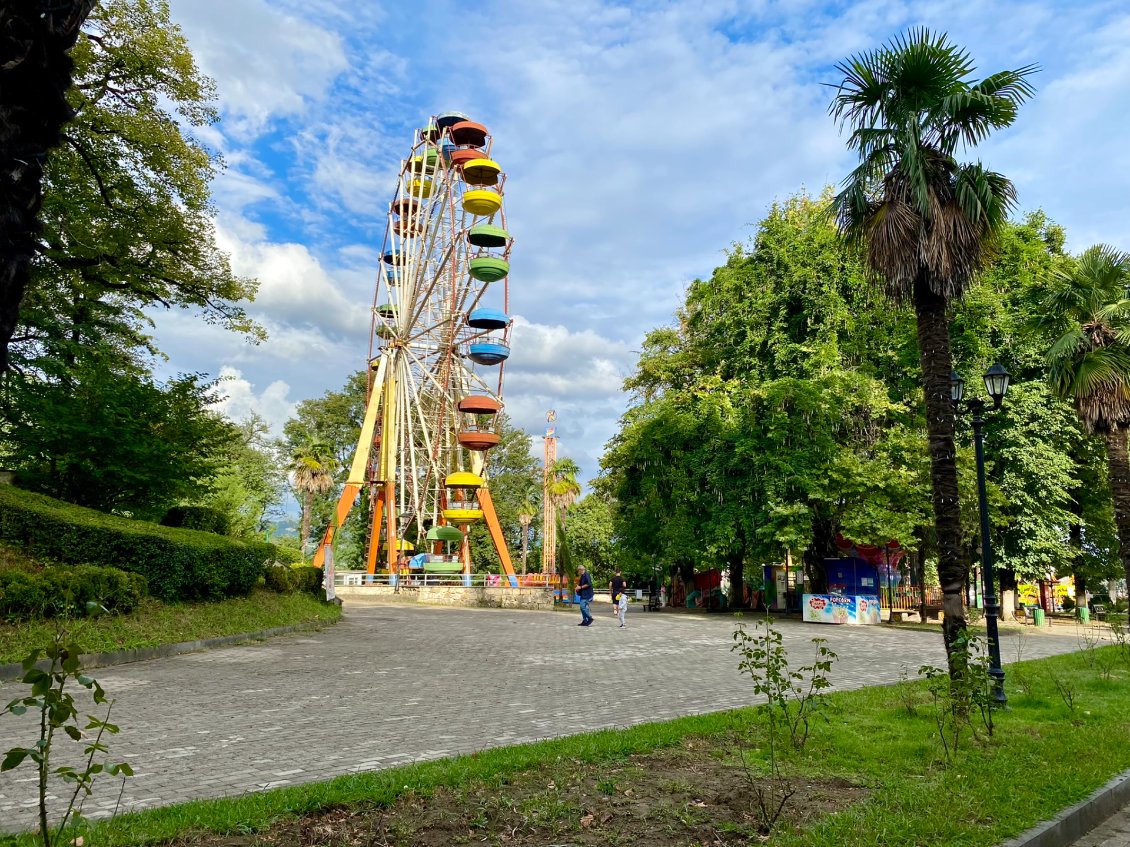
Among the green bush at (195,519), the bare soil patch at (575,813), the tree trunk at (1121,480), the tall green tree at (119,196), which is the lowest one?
the bare soil patch at (575,813)

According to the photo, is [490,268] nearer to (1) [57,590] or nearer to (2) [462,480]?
(2) [462,480]

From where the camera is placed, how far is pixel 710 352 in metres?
33.6

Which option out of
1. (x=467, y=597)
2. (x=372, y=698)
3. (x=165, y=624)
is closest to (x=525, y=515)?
(x=467, y=597)

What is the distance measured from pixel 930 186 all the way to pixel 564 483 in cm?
4421

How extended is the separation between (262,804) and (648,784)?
2519mm

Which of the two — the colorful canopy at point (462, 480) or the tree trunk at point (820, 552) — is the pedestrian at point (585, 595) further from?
the colorful canopy at point (462, 480)

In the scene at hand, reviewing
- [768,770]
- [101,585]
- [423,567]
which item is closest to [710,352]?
[423,567]

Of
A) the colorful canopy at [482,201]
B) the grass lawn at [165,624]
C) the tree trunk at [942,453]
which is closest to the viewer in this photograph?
the tree trunk at [942,453]

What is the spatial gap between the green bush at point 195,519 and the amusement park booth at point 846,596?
19.3 meters

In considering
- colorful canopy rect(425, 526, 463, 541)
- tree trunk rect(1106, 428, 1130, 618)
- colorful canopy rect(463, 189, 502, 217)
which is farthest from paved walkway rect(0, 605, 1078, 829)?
colorful canopy rect(463, 189, 502, 217)

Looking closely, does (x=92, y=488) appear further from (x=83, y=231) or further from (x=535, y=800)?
(x=535, y=800)

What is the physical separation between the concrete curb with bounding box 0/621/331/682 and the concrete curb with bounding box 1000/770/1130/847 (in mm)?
9843

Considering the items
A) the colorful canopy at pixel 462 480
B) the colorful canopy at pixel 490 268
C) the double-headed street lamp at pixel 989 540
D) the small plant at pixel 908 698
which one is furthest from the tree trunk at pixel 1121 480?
the colorful canopy at pixel 462 480

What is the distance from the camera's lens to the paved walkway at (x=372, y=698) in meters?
6.07
